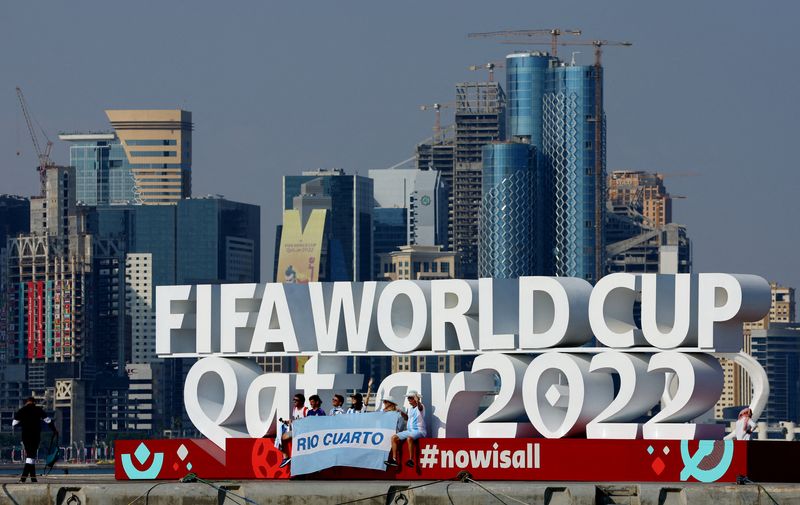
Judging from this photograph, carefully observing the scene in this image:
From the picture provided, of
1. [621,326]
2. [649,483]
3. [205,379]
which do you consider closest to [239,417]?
[205,379]

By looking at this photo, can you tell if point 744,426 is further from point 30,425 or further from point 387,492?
point 30,425

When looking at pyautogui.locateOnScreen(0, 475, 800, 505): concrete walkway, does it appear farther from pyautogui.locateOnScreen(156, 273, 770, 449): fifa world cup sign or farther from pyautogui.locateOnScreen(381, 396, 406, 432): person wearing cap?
pyautogui.locateOnScreen(156, 273, 770, 449): fifa world cup sign

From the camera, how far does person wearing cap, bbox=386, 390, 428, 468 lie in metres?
44.7

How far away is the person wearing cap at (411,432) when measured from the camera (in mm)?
44656

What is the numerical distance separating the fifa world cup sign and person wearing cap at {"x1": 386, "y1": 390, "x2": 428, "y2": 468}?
18.8ft

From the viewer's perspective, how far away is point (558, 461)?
44062 mm

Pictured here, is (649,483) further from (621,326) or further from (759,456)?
(621,326)

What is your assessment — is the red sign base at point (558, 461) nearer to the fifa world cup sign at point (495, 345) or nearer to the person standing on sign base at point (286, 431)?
the person standing on sign base at point (286, 431)

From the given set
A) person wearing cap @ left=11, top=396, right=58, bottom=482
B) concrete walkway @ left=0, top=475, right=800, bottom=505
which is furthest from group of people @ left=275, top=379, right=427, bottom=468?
person wearing cap @ left=11, top=396, right=58, bottom=482

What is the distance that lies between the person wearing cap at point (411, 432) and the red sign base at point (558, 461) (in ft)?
0.51

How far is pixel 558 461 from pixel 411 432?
3.45m

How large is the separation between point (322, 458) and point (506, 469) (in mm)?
4314

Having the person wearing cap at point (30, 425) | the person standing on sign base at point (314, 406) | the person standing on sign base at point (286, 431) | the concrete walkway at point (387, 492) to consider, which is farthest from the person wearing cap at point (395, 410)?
the person wearing cap at point (30, 425)

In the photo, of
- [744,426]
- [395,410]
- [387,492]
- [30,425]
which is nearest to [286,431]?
[395,410]
